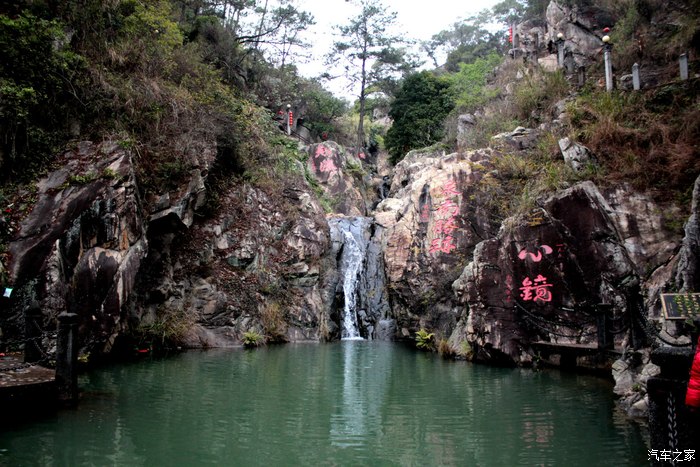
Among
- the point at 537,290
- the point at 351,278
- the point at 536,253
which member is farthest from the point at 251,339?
the point at 536,253

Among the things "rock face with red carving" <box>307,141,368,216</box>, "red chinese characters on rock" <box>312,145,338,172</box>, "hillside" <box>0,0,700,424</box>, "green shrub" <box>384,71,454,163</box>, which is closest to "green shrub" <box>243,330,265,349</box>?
"hillside" <box>0,0,700,424</box>

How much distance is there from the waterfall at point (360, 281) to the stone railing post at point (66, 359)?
34.4 feet

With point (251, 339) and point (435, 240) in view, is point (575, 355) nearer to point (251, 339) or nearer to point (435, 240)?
point (435, 240)

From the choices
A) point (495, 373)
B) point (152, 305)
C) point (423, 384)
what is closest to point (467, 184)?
point (495, 373)

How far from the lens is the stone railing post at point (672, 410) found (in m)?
3.29

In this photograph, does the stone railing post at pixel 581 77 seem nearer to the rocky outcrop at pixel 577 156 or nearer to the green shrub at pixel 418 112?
the rocky outcrop at pixel 577 156

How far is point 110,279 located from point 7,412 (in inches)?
141

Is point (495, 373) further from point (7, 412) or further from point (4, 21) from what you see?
point (4, 21)

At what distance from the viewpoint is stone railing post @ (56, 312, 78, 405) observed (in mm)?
5949

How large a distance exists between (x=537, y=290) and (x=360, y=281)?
791 cm

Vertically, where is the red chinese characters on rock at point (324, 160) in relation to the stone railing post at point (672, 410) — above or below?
above

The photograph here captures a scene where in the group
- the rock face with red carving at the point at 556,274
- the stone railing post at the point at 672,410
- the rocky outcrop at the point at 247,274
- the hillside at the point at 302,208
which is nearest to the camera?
the stone railing post at the point at 672,410

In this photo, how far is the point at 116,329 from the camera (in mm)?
9141

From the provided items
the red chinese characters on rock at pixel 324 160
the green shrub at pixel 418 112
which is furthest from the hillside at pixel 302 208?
the green shrub at pixel 418 112
